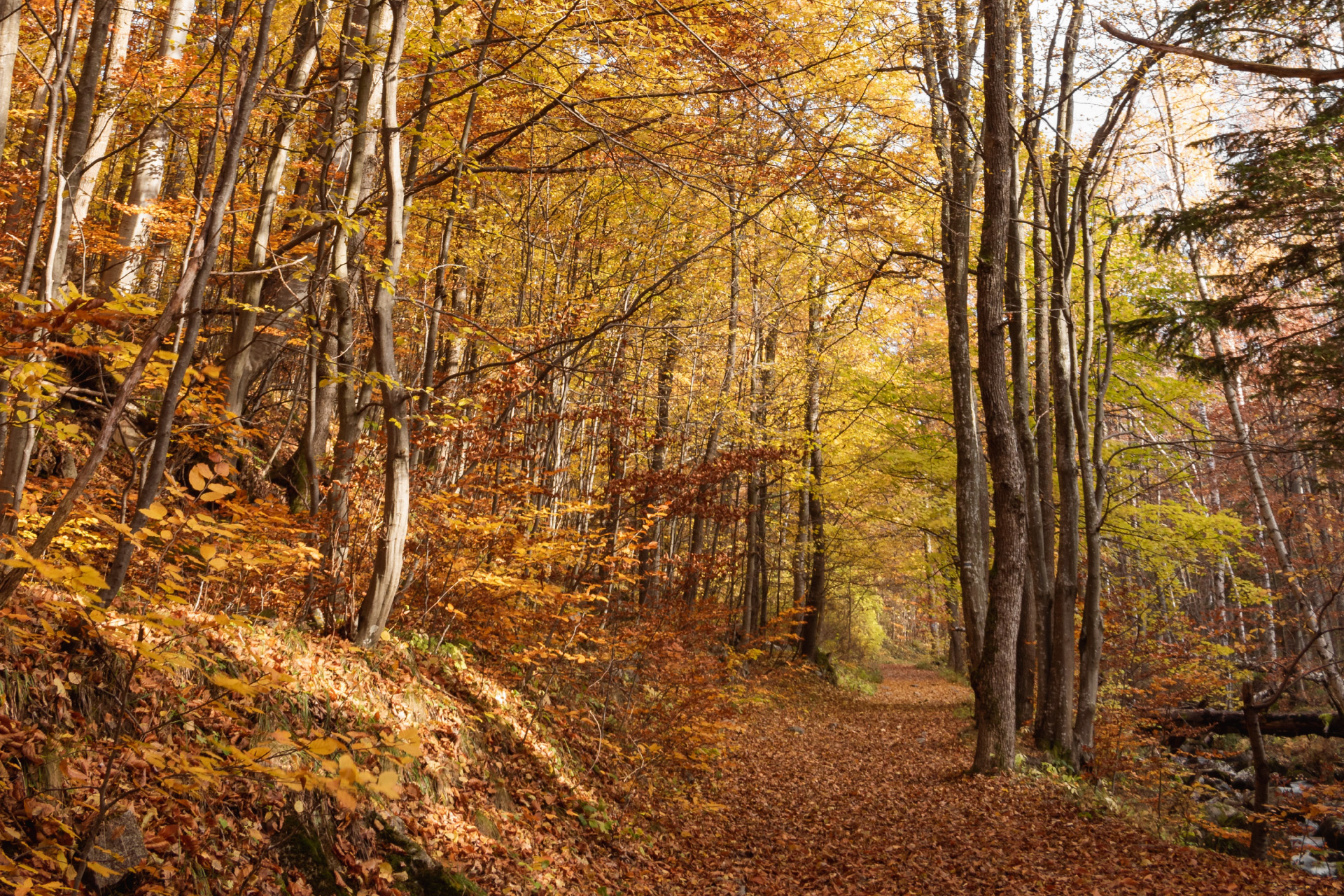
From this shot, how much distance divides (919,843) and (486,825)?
4066 millimetres

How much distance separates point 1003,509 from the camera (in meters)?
8.75

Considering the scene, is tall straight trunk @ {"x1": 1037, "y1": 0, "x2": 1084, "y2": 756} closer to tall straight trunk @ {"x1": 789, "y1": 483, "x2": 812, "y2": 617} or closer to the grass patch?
tall straight trunk @ {"x1": 789, "y1": 483, "x2": 812, "y2": 617}

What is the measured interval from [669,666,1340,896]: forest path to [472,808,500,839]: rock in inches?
65.5

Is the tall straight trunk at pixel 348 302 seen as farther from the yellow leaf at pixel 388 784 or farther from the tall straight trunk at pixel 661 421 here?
the tall straight trunk at pixel 661 421

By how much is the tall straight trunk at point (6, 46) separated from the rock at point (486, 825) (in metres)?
4.56

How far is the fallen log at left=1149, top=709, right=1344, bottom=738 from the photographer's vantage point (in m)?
11.8

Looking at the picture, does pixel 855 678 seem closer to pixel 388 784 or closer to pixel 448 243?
pixel 448 243

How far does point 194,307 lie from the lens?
2.98 meters

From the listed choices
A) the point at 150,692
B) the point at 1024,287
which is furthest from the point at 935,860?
the point at 1024,287

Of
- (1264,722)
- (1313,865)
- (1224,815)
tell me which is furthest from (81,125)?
(1264,722)

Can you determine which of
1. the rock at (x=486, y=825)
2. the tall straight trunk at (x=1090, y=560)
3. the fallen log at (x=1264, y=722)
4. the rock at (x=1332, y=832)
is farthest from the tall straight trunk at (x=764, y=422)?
the rock at (x=486, y=825)

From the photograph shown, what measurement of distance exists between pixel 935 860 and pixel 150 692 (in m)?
5.97

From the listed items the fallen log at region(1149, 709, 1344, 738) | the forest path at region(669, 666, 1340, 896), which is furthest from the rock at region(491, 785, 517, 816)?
the fallen log at region(1149, 709, 1344, 738)

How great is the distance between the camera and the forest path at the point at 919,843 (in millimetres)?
6059
